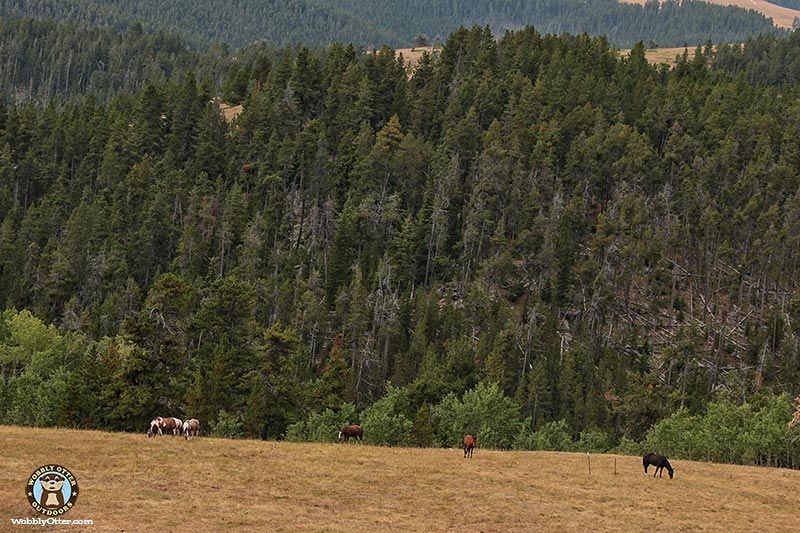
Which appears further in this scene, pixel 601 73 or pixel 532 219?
pixel 601 73

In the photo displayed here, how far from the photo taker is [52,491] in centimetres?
3603

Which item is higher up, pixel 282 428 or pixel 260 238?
pixel 260 238

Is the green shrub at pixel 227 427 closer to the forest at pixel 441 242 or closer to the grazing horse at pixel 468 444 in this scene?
the forest at pixel 441 242

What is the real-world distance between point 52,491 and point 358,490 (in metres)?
14.3

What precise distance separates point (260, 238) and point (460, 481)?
105364mm

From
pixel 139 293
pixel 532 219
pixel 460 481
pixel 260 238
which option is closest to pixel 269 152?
pixel 260 238

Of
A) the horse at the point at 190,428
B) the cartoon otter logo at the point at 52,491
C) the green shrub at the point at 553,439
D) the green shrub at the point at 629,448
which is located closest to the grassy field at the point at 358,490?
the cartoon otter logo at the point at 52,491

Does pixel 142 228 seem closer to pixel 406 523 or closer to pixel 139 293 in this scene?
pixel 139 293

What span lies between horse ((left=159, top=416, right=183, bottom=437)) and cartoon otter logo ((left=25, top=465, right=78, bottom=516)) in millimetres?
14197

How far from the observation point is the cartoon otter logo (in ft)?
113

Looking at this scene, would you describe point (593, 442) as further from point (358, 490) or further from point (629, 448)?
point (358, 490)

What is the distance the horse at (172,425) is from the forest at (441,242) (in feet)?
118

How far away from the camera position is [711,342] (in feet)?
463

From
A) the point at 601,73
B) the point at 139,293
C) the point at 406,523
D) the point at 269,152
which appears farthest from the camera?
the point at 601,73
